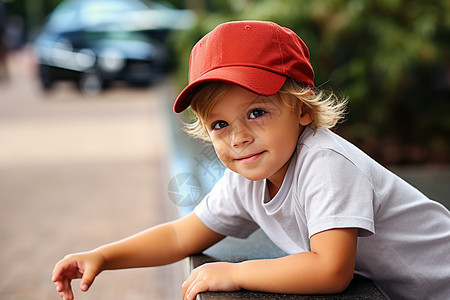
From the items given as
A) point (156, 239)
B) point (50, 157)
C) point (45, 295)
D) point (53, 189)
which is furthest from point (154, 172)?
point (156, 239)

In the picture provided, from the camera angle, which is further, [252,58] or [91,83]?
[91,83]

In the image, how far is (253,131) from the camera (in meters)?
1.68

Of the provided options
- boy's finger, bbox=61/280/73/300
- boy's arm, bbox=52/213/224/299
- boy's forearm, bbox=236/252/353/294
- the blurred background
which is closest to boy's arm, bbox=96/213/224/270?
boy's arm, bbox=52/213/224/299

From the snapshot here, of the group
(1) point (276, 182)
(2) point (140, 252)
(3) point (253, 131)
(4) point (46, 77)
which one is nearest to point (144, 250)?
(2) point (140, 252)

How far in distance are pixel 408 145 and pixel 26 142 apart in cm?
523

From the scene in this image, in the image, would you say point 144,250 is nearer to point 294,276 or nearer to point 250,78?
point 294,276

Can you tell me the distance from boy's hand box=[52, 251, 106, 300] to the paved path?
1.68 meters

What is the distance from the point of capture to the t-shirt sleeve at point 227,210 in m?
1.99

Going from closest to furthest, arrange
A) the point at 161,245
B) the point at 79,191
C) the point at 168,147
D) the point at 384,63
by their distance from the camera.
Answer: the point at 161,245 → the point at 384,63 → the point at 79,191 → the point at 168,147

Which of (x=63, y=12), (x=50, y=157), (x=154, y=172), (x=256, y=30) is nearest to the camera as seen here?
(x=256, y=30)

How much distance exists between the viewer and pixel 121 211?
17.3 ft

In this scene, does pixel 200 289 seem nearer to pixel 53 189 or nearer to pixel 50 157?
pixel 53 189

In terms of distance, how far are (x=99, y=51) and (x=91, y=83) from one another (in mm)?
864

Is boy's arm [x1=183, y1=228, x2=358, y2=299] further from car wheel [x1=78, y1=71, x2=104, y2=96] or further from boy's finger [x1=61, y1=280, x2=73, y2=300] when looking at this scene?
car wheel [x1=78, y1=71, x2=104, y2=96]
